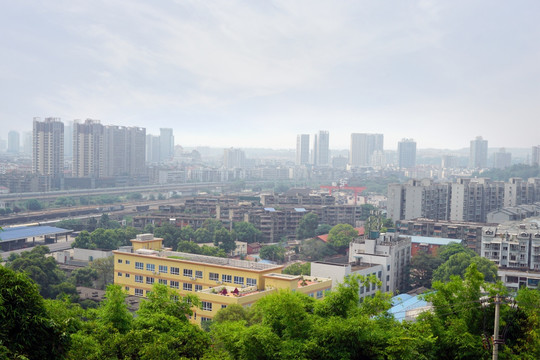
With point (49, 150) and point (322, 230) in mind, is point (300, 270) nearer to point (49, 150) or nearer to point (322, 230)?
point (322, 230)

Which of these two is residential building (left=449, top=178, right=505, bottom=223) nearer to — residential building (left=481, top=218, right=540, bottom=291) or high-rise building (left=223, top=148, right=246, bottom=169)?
residential building (left=481, top=218, right=540, bottom=291)

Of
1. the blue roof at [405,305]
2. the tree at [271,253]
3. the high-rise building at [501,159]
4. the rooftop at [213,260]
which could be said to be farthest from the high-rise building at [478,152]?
the rooftop at [213,260]

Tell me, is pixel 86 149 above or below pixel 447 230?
above

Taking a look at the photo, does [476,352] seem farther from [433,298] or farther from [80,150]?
[80,150]

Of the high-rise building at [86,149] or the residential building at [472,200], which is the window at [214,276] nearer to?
the residential building at [472,200]

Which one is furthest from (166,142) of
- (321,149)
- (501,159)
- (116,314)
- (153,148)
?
(116,314)

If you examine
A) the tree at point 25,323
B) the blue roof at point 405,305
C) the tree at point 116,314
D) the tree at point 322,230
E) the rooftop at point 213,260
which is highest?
the tree at point 25,323

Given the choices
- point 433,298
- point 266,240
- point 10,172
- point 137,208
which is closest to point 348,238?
point 266,240

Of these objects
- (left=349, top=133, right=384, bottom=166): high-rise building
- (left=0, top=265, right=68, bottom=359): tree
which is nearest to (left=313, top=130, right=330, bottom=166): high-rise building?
(left=349, top=133, right=384, bottom=166): high-rise building
